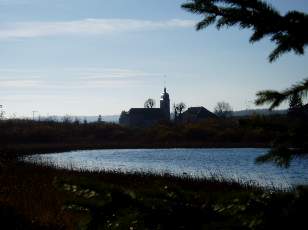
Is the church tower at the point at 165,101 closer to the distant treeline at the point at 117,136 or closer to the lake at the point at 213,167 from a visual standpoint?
the distant treeline at the point at 117,136

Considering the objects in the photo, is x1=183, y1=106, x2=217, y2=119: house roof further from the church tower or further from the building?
the church tower

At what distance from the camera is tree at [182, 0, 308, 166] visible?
2324 millimetres

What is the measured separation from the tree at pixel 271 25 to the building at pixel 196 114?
118m

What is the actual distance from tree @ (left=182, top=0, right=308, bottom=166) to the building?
118m

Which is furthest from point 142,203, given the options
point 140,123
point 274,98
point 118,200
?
point 140,123

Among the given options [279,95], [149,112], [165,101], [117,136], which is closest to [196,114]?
[149,112]

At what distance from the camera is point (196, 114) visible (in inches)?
4953

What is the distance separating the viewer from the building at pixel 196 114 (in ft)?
406

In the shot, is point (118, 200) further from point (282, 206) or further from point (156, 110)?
point (156, 110)

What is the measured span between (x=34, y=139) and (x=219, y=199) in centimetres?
7716

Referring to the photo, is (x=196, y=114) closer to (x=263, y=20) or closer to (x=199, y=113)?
(x=199, y=113)

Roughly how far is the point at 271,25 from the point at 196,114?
124 metres

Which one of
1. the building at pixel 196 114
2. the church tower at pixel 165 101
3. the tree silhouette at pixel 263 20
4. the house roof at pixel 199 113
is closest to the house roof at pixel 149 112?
the building at pixel 196 114

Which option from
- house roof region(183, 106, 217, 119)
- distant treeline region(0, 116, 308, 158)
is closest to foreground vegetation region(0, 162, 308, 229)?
distant treeline region(0, 116, 308, 158)
